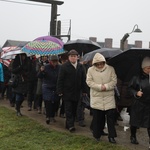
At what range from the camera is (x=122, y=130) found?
703 cm

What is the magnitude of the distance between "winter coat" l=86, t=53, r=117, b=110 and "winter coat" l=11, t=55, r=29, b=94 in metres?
2.82

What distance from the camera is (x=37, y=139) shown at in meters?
5.93

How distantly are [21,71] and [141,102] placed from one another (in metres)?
3.90

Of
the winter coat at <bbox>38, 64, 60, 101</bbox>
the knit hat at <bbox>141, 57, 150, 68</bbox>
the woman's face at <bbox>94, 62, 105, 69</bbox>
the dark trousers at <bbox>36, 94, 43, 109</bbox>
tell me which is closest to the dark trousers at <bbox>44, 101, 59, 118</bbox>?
the winter coat at <bbox>38, 64, 60, 101</bbox>

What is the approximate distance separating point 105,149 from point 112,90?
1096 mm

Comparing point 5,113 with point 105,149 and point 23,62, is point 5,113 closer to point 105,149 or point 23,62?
point 23,62

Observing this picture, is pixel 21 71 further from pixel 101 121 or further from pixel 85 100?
pixel 101 121

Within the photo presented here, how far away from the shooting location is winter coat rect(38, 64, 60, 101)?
7.19 m

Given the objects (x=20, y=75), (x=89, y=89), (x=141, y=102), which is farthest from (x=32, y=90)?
(x=141, y=102)

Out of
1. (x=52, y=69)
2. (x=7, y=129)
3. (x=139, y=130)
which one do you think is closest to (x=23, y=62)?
(x=52, y=69)

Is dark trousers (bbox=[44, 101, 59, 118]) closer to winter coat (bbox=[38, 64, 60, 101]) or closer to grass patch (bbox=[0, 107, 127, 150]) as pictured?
winter coat (bbox=[38, 64, 60, 101])

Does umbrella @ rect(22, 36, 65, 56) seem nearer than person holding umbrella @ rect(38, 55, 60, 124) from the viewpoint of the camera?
Yes

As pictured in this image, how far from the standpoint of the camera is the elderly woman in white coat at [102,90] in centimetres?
564

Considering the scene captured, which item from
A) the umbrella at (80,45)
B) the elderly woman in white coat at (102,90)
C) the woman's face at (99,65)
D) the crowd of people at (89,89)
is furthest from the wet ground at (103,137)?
the umbrella at (80,45)
